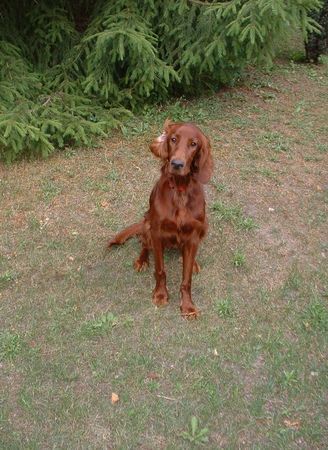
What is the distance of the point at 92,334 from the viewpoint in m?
3.36

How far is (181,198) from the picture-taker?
331 centimetres

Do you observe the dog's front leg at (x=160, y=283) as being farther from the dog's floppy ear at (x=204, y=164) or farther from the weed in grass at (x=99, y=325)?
the dog's floppy ear at (x=204, y=164)

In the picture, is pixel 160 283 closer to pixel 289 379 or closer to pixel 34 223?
pixel 289 379

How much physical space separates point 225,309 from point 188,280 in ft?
1.11

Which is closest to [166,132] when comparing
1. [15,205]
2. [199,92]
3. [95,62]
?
[15,205]

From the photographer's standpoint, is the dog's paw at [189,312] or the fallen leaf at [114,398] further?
the dog's paw at [189,312]

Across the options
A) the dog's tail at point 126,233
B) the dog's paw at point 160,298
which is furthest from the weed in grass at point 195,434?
the dog's tail at point 126,233

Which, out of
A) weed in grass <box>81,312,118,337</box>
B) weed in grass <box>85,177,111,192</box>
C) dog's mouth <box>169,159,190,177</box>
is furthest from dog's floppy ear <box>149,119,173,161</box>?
weed in grass <box>85,177,111,192</box>

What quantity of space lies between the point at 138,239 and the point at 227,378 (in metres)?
1.59

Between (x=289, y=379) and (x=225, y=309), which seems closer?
(x=289, y=379)

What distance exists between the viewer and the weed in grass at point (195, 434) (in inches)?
106

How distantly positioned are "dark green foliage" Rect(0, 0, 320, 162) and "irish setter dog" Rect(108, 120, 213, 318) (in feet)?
6.91

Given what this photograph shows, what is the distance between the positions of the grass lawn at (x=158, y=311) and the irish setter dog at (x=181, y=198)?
0.96 feet

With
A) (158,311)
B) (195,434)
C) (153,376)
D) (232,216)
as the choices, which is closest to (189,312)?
(158,311)
